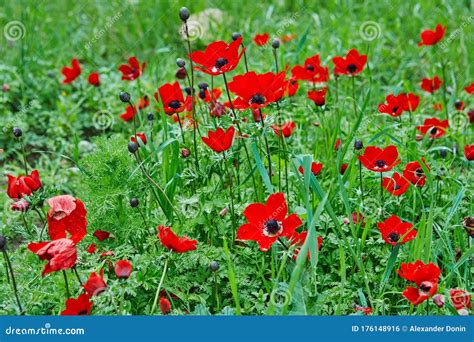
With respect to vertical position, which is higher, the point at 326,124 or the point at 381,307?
the point at 326,124

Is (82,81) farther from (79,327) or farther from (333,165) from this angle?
(79,327)

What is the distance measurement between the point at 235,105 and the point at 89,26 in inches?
108

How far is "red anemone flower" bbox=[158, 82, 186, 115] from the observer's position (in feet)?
8.17

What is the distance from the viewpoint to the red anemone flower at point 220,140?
2.22m

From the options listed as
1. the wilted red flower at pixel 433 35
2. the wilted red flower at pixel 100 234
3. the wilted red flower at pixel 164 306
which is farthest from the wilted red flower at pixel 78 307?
the wilted red flower at pixel 433 35

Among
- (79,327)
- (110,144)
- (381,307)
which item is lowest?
(381,307)

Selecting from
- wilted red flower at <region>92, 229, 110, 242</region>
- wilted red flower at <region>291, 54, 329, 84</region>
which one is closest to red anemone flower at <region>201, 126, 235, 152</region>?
wilted red flower at <region>92, 229, 110, 242</region>

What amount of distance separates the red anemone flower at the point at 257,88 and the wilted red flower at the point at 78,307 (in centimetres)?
75

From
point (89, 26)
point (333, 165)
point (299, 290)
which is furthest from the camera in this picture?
point (89, 26)

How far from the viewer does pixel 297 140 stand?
10.3ft

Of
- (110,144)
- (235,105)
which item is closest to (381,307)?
(235,105)

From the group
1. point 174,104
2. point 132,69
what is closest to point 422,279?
point 174,104

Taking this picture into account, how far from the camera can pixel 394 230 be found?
2207 mm
